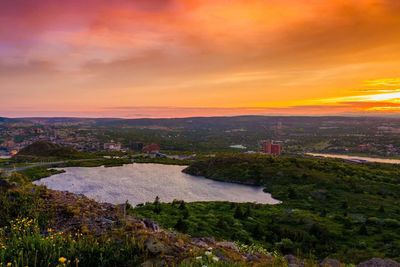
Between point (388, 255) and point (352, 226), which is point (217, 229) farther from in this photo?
point (352, 226)

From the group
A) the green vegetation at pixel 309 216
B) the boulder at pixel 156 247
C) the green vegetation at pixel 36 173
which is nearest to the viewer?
the boulder at pixel 156 247

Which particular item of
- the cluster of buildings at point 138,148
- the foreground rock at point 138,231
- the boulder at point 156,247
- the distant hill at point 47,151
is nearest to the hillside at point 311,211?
the foreground rock at point 138,231

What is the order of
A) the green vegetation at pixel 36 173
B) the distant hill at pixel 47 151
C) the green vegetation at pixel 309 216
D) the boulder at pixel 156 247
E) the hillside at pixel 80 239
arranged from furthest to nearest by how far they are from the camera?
the distant hill at pixel 47 151 → the green vegetation at pixel 36 173 → the green vegetation at pixel 309 216 → the boulder at pixel 156 247 → the hillside at pixel 80 239

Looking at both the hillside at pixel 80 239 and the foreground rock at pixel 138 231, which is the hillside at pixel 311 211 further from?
the hillside at pixel 80 239

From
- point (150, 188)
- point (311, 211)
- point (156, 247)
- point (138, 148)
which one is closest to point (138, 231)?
point (156, 247)

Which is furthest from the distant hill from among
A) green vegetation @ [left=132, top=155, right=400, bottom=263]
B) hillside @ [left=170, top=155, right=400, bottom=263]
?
green vegetation @ [left=132, top=155, right=400, bottom=263]

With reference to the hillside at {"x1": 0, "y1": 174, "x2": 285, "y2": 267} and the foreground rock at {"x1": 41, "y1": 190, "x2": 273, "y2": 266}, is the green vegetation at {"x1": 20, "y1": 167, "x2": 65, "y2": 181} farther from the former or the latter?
the foreground rock at {"x1": 41, "y1": 190, "x2": 273, "y2": 266}
